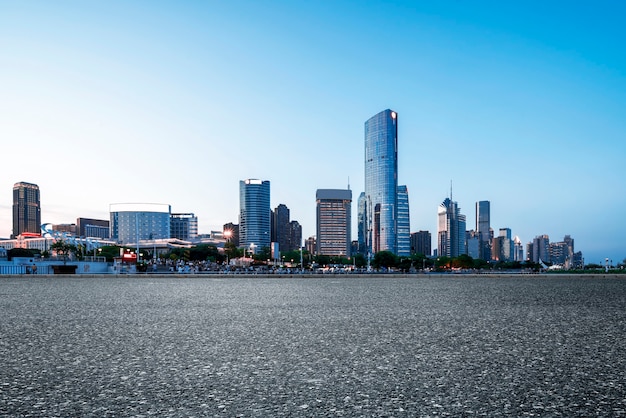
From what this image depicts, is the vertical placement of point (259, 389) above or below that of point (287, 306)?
above

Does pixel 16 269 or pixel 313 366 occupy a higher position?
pixel 313 366

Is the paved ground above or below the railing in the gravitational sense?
above

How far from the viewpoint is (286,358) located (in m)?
7.04

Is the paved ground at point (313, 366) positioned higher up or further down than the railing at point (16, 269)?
higher up

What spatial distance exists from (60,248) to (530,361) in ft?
A: 397

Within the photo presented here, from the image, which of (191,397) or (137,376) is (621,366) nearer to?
(191,397)

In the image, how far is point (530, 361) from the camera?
6.78 metres

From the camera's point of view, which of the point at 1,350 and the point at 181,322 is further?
the point at 181,322

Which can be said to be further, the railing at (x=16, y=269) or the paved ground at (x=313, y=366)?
the railing at (x=16, y=269)

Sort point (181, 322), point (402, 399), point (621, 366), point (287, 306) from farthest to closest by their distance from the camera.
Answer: point (287, 306)
point (181, 322)
point (621, 366)
point (402, 399)

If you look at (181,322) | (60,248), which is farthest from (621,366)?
(60,248)

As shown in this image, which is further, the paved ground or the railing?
the railing

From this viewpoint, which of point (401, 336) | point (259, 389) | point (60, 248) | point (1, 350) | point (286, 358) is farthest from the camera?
point (60, 248)

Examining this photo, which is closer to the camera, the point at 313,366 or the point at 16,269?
the point at 313,366
